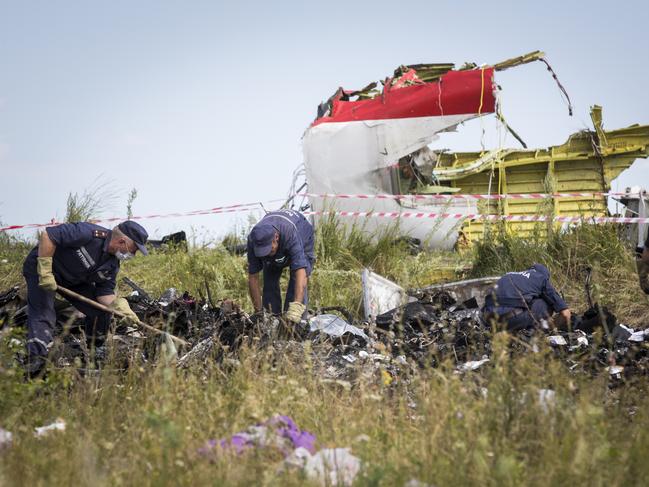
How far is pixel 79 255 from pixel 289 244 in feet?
6.39

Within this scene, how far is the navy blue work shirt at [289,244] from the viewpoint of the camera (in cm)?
729

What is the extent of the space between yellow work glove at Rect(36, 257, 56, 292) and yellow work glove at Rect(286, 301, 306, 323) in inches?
80.5

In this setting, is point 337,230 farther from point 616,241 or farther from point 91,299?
point 91,299

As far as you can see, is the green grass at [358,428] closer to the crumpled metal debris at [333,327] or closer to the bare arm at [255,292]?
the crumpled metal debris at [333,327]

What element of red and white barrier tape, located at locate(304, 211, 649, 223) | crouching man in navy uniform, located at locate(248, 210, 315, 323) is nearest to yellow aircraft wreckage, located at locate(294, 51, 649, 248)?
red and white barrier tape, located at locate(304, 211, 649, 223)

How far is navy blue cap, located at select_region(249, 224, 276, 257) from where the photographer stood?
7.16 meters

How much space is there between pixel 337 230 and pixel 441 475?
7890 mm

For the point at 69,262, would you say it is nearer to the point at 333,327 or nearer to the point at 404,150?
the point at 333,327

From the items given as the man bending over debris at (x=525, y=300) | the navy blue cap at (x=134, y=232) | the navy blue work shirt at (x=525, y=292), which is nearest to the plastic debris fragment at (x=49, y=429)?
the navy blue cap at (x=134, y=232)

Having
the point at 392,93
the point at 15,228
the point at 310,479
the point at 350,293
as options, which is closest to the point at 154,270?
the point at 15,228

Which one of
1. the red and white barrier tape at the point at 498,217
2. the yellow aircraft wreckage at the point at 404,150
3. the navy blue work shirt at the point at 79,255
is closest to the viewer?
the navy blue work shirt at the point at 79,255

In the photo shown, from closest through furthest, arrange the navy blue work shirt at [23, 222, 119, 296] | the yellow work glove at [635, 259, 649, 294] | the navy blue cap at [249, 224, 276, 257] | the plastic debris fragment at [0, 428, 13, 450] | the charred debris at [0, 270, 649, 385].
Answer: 1. the plastic debris fragment at [0, 428, 13, 450]
2. the charred debris at [0, 270, 649, 385]
3. the navy blue work shirt at [23, 222, 119, 296]
4. the yellow work glove at [635, 259, 649, 294]
5. the navy blue cap at [249, 224, 276, 257]

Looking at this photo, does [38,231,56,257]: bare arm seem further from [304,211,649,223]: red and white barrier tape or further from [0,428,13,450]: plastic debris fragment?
[304,211,649,223]: red and white barrier tape

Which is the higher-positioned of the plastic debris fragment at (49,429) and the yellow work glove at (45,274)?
the yellow work glove at (45,274)
